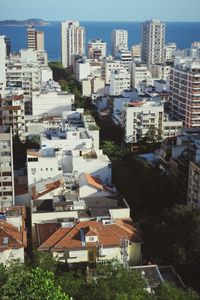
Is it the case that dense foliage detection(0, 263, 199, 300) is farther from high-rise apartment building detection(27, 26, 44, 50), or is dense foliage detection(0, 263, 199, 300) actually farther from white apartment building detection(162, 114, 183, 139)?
high-rise apartment building detection(27, 26, 44, 50)

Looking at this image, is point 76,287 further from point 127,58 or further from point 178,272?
point 127,58

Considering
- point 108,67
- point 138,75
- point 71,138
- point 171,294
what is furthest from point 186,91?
point 171,294

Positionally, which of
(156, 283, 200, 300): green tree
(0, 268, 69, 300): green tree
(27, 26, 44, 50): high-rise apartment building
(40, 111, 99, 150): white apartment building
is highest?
(27, 26, 44, 50): high-rise apartment building

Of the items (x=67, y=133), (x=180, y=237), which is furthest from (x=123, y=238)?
(x=67, y=133)

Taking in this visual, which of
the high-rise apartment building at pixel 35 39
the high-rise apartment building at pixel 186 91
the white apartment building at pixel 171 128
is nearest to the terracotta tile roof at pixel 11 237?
the white apartment building at pixel 171 128

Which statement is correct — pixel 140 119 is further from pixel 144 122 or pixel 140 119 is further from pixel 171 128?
pixel 171 128

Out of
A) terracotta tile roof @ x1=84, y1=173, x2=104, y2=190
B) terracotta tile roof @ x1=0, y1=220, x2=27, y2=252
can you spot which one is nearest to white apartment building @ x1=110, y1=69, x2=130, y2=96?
terracotta tile roof @ x1=84, y1=173, x2=104, y2=190
